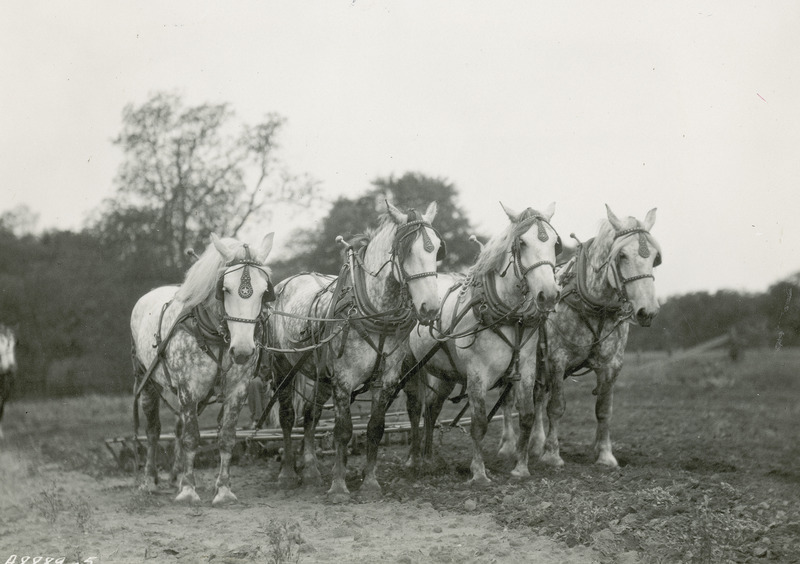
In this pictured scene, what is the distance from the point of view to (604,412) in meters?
7.61

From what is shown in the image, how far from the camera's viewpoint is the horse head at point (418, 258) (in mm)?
5934

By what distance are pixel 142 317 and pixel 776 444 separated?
7.46 m

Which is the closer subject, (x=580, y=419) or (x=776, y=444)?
(x=776, y=444)

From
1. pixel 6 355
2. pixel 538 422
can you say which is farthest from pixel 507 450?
pixel 6 355

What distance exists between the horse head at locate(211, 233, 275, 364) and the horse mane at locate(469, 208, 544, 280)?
6.63ft

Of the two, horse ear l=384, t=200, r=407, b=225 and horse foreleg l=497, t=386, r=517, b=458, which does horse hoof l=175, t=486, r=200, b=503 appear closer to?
horse ear l=384, t=200, r=407, b=225

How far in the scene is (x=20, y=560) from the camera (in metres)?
4.57

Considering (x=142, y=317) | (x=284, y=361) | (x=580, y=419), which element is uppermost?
(x=142, y=317)

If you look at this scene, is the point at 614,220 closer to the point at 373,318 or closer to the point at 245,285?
the point at 373,318

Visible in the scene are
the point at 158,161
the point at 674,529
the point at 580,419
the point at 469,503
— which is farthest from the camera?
the point at 158,161

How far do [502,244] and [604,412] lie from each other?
90.4 inches

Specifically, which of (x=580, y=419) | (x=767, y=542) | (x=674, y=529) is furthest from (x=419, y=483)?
(x=580, y=419)

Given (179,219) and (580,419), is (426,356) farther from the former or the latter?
(179,219)

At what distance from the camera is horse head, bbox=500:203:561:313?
620 cm
